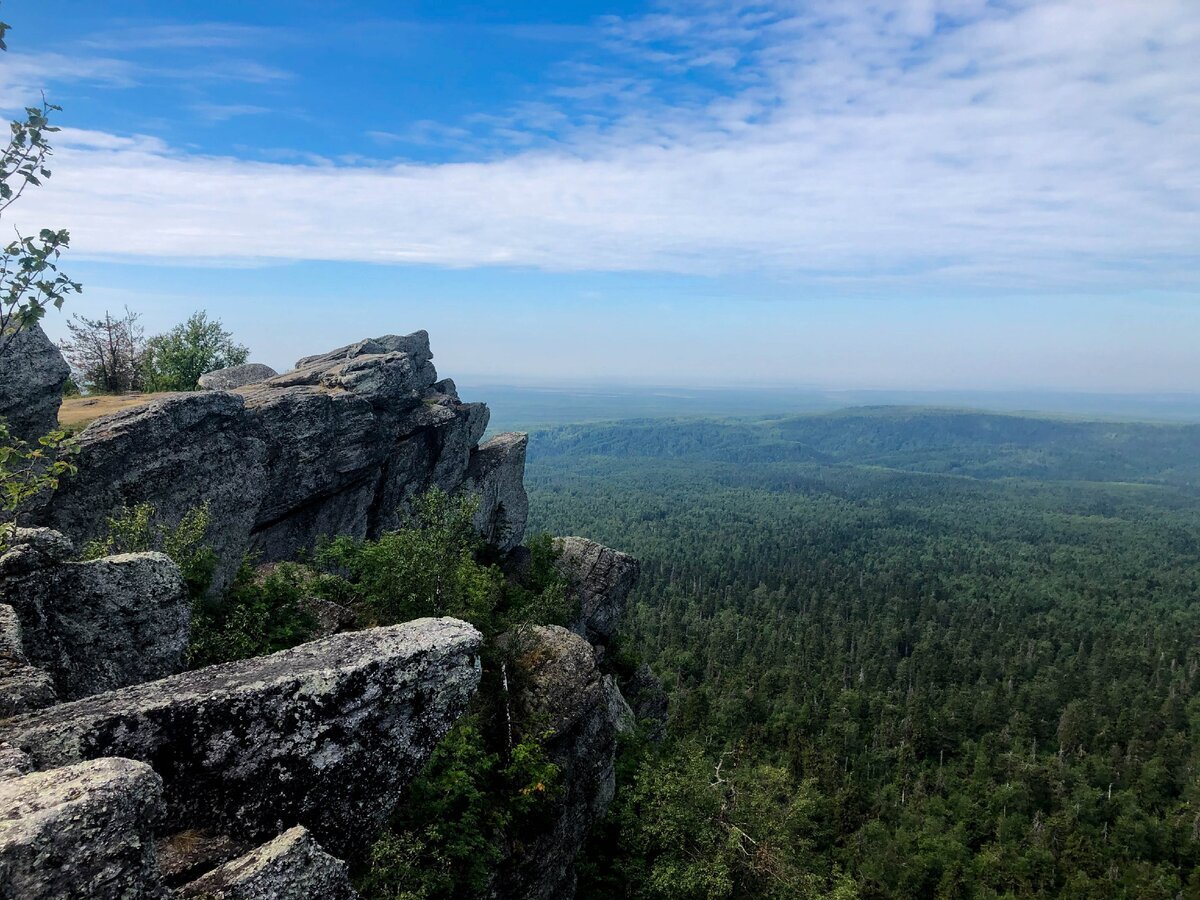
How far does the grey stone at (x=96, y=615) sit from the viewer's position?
952 cm

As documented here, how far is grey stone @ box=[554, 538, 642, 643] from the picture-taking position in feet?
125

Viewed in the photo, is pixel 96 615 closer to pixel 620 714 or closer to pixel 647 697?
pixel 620 714

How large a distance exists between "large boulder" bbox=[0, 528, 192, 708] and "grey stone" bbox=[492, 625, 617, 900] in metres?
10.3

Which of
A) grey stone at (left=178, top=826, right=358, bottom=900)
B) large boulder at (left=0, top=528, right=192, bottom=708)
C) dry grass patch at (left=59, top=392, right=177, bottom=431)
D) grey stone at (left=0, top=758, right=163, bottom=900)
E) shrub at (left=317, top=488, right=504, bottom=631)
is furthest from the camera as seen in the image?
dry grass patch at (left=59, top=392, right=177, bottom=431)

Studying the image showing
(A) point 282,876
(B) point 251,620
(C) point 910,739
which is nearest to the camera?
(A) point 282,876

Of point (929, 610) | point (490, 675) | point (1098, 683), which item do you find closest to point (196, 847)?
point (490, 675)

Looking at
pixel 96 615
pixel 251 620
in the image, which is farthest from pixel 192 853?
pixel 251 620

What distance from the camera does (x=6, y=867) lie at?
4.99 m

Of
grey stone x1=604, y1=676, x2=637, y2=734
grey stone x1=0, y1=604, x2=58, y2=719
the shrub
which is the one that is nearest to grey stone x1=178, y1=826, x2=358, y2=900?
grey stone x1=0, y1=604, x2=58, y2=719

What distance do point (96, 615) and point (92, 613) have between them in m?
0.07

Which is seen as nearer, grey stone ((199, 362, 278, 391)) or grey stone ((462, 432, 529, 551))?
grey stone ((199, 362, 278, 391))

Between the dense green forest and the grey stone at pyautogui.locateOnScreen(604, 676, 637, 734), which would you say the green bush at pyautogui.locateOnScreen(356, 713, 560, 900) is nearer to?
the dense green forest

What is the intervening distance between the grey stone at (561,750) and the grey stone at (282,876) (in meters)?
10.7

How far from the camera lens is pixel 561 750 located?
19078mm
